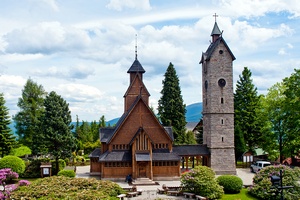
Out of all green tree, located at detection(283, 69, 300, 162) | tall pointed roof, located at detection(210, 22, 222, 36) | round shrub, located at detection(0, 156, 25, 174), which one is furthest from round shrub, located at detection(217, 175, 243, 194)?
round shrub, located at detection(0, 156, 25, 174)

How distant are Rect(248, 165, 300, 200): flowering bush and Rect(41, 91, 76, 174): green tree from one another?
18.4m

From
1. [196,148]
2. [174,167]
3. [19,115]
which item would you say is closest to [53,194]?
[174,167]

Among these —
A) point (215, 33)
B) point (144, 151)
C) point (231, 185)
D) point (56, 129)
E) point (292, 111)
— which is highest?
point (215, 33)

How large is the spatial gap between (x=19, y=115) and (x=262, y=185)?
3426 cm

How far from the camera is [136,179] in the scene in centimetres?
3228

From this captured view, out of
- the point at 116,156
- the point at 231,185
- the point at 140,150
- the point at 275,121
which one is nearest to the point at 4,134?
the point at 116,156

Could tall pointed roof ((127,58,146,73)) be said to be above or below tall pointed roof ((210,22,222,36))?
below

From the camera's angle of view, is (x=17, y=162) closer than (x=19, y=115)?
Yes

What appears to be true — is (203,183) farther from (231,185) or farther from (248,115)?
(248,115)

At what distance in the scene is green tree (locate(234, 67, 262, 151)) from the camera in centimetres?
4406

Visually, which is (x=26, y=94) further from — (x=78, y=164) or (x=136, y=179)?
(x=136, y=179)

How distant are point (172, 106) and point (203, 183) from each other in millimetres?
24187

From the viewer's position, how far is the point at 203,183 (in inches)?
949

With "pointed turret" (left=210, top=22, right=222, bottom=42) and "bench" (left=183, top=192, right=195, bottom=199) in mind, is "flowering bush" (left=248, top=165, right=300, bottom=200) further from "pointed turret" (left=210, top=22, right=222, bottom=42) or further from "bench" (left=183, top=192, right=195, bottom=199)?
"pointed turret" (left=210, top=22, right=222, bottom=42)
